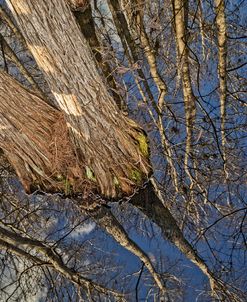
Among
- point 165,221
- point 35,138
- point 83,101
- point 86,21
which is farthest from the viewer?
point 165,221

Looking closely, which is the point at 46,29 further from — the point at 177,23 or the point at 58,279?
the point at 58,279

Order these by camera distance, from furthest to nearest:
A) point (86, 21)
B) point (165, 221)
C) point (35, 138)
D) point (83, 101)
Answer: point (165, 221), point (86, 21), point (35, 138), point (83, 101)

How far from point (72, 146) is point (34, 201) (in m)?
3.12

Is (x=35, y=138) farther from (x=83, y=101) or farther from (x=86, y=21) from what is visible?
(x=86, y=21)

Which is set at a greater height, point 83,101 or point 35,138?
point 83,101

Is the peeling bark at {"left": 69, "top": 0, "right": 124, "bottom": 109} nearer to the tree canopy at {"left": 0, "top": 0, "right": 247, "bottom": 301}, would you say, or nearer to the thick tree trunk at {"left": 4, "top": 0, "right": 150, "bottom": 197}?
the tree canopy at {"left": 0, "top": 0, "right": 247, "bottom": 301}

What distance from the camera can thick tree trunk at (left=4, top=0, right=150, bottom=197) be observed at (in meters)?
2.89

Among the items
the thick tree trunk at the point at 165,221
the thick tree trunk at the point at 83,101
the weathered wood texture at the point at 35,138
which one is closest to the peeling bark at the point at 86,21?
the thick tree trunk at the point at 83,101

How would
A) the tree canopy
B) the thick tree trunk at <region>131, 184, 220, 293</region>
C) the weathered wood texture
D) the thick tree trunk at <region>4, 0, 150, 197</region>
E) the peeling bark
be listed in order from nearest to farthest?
the thick tree trunk at <region>4, 0, 150, 197</region> → the tree canopy → the weathered wood texture → the peeling bark → the thick tree trunk at <region>131, 184, 220, 293</region>

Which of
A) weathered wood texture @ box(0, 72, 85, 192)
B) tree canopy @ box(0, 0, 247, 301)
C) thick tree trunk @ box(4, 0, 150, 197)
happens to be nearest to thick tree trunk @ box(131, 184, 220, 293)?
tree canopy @ box(0, 0, 247, 301)

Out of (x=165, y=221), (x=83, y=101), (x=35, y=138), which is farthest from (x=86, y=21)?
(x=165, y=221)

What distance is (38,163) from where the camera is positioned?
3.51m

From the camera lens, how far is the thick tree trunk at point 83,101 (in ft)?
9.48

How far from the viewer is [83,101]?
10.4 ft
